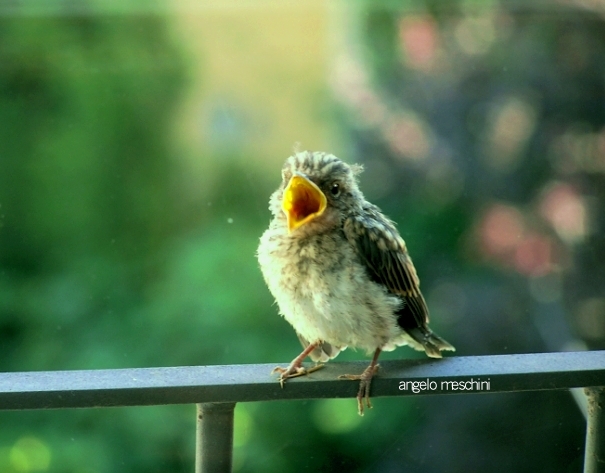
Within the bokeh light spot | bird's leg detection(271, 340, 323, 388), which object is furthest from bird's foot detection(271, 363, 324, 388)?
the bokeh light spot

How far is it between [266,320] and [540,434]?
844 mm

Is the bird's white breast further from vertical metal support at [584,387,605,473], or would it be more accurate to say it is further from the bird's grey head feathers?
vertical metal support at [584,387,605,473]

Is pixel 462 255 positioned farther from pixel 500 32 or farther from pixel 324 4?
pixel 324 4

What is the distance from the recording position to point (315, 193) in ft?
5.31

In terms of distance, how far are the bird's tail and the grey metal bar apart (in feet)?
0.53

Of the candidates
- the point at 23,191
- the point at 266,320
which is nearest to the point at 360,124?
the point at 266,320

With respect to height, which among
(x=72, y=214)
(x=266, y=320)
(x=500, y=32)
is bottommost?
(x=266, y=320)

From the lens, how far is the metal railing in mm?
1361

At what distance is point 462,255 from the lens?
2.56 metres

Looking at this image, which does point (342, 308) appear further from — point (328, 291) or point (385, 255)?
point (385, 255)

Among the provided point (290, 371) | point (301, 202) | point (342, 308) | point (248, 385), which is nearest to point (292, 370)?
point (290, 371)

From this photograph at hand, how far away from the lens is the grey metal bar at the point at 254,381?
136cm

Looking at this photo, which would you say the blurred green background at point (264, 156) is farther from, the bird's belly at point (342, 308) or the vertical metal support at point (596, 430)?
the vertical metal support at point (596, 430)

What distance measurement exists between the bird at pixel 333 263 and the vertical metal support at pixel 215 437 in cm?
21
